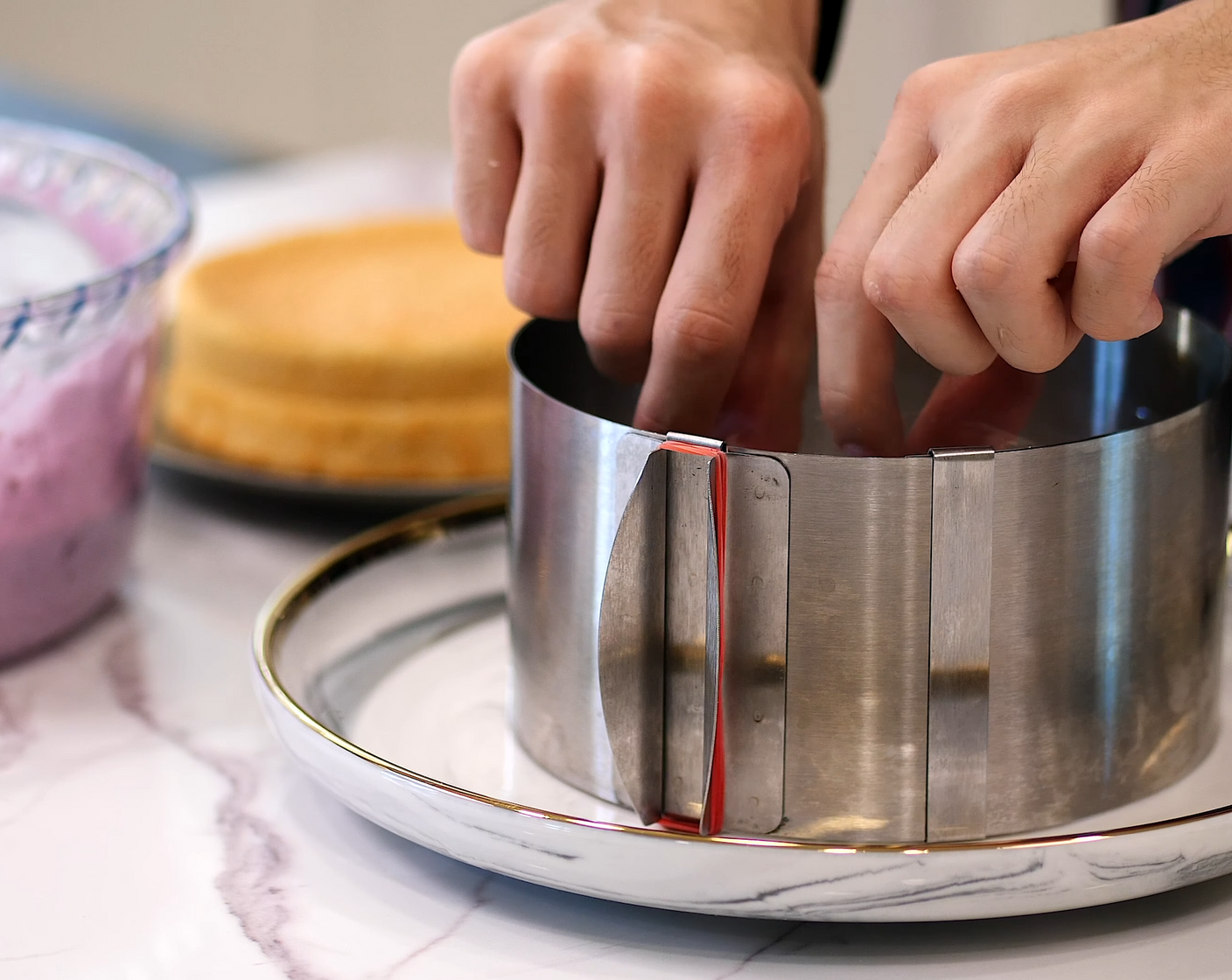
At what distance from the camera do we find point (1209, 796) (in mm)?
451

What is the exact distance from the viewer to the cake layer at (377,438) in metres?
0.73

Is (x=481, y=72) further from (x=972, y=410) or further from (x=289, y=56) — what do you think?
(x=289, y=56)

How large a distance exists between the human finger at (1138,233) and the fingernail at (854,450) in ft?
0.34

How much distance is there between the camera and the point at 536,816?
0.39m

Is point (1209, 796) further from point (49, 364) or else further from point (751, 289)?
point (49, 364)

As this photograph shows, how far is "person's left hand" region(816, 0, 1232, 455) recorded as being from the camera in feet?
1.22

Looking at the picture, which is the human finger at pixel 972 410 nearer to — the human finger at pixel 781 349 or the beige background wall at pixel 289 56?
the human finger at pixel 781 349

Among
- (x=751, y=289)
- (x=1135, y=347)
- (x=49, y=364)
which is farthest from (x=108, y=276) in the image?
(x=1135, y=347)

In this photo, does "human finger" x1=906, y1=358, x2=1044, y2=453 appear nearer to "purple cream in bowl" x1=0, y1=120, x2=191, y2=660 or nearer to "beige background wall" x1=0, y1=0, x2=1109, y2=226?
"purple cream in bowl" x1=0, y1=120, x2=191, y2=660

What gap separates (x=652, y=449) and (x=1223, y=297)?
0.42 metres

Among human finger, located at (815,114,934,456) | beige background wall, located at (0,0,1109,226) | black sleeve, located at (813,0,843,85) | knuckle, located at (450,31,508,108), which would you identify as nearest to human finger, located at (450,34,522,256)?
knuckle, located at (450,31,508,108)

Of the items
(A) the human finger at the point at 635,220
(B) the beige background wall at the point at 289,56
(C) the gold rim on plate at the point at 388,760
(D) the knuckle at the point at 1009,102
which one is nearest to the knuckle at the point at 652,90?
(A) the human finger at the point at 635,220

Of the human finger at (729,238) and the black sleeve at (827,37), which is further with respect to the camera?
the black sleeve at (827,37)

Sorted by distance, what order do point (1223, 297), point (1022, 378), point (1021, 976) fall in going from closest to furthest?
point (1021, 976), point (1022, 378), point (1223, 297)
